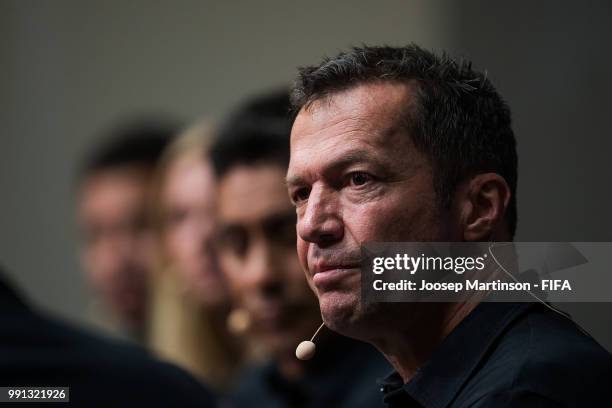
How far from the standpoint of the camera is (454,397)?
1415mm

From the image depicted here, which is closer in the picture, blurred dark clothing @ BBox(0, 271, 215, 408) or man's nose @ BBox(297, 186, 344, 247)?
man's nose @ BBox(297, 186, 344, 247)

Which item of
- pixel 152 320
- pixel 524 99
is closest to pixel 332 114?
pixel 524 99

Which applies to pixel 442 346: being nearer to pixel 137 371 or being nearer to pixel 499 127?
pixel 499 127

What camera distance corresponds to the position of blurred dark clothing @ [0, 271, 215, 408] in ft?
7.61

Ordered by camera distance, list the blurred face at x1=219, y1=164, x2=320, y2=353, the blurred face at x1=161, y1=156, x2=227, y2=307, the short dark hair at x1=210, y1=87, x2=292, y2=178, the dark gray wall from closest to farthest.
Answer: the dark gray wall
the blurred face at x1=219, y1=164, x2=320, y2=353
the short dark hair at x1=210, y1=87, x2=292, y2=178
the blurred face at x1=161, y1=156, x2=227, y2=307

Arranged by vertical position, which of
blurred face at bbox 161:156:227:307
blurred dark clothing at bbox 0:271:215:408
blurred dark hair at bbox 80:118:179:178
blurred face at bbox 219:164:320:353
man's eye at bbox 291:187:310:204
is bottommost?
man's eye at bbox 291:187:310:204

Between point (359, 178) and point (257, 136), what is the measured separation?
4.60ft

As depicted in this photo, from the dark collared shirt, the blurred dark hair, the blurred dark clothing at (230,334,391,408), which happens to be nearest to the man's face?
the dark collared shirt

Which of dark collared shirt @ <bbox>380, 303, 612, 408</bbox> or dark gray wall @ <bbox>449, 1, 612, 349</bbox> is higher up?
dark gray wall @ <bbox>449, 1, 612, 349</bbox>

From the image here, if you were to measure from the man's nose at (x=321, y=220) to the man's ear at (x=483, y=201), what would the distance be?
0.15 m

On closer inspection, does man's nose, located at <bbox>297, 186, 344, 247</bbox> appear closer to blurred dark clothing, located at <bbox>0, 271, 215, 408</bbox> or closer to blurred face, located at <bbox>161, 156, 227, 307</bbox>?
blurred dark clothing, located at <bbox>0, 271, 215, 408</bbox>

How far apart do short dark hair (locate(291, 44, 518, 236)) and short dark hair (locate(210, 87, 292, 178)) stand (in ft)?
4.13

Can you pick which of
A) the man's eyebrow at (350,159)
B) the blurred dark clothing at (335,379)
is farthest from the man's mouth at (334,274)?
the blurred dark clothing at (335,379)

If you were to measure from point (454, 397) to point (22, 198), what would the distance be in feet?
16.0
